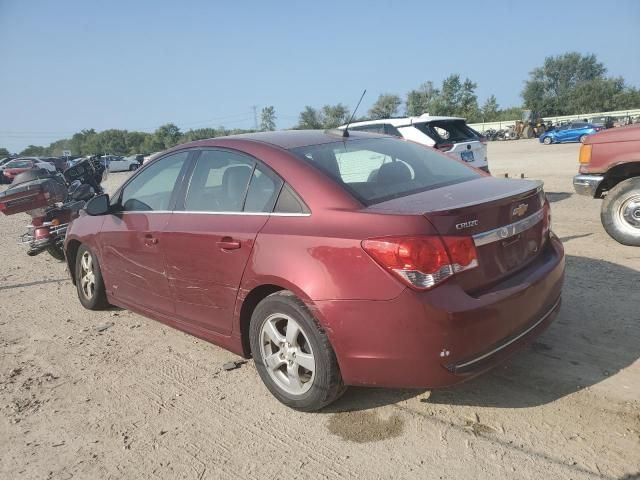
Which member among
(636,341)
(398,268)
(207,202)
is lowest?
(636,341)

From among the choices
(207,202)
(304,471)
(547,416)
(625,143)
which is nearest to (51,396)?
(207,202)

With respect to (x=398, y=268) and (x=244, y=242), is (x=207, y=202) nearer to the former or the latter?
(x=244, y=242)

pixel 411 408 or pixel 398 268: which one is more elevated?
pixel 398 268

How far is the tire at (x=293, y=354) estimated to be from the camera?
9.09 ft

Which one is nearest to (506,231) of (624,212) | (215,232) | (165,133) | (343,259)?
(343,259)

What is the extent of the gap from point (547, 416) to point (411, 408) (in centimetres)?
73

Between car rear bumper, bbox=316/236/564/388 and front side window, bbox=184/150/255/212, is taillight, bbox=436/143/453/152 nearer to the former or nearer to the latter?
front side window, bbox=184/150/255/212

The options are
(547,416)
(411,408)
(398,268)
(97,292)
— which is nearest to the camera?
(398,268)

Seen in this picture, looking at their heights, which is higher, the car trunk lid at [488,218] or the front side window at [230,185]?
the front side window at [230,185]

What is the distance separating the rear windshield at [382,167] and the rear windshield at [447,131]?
231 inches

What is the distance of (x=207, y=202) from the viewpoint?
356 centimetres

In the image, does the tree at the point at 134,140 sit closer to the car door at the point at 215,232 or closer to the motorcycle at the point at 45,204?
the motorcycle at the point at 45,204

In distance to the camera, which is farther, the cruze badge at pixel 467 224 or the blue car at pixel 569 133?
the blue car at pixel 569 133

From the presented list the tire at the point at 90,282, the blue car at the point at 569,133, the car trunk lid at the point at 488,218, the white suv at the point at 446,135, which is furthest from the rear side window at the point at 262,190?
the blue car at the point at 569,133
